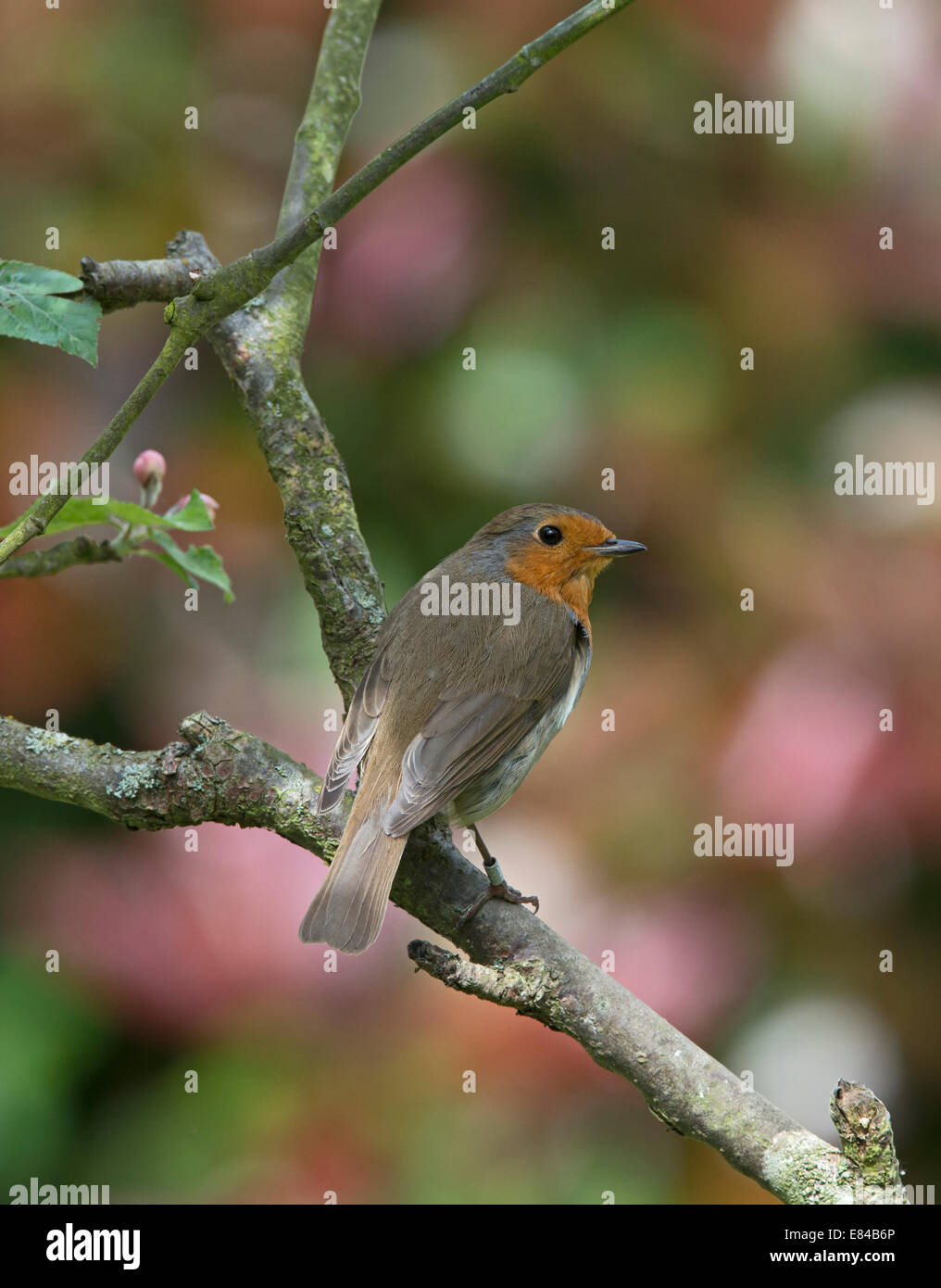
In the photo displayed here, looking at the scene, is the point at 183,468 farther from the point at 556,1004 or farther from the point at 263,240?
the point at 556,1004

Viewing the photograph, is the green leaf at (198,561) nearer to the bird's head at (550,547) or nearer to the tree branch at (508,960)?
the tree branch at (508,960)

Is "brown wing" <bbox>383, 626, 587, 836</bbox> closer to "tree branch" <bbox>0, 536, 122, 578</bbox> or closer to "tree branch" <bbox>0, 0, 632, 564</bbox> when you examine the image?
"tree branch" <bbox>0, 536, 122, 578</bbox>

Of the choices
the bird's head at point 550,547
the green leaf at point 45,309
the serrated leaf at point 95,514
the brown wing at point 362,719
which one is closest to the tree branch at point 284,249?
the green leaf at point 45,309

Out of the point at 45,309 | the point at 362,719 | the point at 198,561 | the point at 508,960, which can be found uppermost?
the point at 45,309

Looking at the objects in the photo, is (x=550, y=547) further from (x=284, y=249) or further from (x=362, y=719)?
(x=284, y=249)

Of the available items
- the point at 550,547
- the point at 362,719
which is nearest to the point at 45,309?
the point at 362,719

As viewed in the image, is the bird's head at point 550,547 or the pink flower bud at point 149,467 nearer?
the pink flower bud at point 149,467

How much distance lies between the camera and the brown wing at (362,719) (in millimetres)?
2111

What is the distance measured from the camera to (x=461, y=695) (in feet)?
7.57

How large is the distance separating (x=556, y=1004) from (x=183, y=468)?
2.77 meters

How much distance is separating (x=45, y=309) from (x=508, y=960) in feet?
3.29

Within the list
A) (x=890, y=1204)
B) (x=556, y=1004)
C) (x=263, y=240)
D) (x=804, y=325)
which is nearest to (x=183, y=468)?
(x=263, y=240)

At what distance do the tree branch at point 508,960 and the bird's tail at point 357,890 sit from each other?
5 centimetres

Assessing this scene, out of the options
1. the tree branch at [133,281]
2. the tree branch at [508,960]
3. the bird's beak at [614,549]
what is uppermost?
the tree branch at [133,281]
